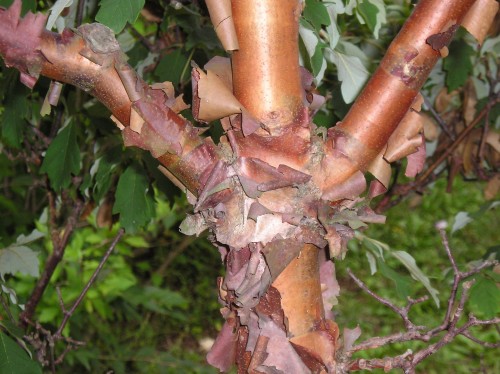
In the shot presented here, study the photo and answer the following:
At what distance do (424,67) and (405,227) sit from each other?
12.8ft

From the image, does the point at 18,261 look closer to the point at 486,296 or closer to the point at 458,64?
the point at 486,296

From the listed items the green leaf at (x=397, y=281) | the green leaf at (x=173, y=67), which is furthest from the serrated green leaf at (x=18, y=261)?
the green leaf at (x=397, y=281)

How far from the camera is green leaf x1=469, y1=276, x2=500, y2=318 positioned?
992 mm

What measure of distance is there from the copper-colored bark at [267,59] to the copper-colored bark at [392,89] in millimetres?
62

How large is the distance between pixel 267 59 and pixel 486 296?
634 millimetres

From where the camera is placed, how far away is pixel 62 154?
46.5 inches

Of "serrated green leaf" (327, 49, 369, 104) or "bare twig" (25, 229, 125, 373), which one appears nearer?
"serrated green leaf" (327, 49, 369, 104)

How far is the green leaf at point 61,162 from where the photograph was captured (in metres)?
1.18

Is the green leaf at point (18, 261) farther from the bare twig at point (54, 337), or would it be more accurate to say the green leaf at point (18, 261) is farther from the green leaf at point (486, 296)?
the green leaf at point (486, 296)

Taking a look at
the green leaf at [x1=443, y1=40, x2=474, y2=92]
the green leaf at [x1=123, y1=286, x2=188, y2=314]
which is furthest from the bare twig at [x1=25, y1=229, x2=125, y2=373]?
the green leaf at [x1=123, y1=286, x2=188, y2=314]

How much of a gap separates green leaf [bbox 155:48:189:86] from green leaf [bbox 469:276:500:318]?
0.62 m

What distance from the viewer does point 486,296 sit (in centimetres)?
100

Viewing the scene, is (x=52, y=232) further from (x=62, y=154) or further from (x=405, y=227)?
(x=405, y=227)

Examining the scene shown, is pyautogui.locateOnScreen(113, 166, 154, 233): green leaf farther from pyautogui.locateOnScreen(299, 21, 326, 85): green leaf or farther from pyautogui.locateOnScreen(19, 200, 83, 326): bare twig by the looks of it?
pyautogui.locateOnScreen(299, 21, 326, 85): green leaf
